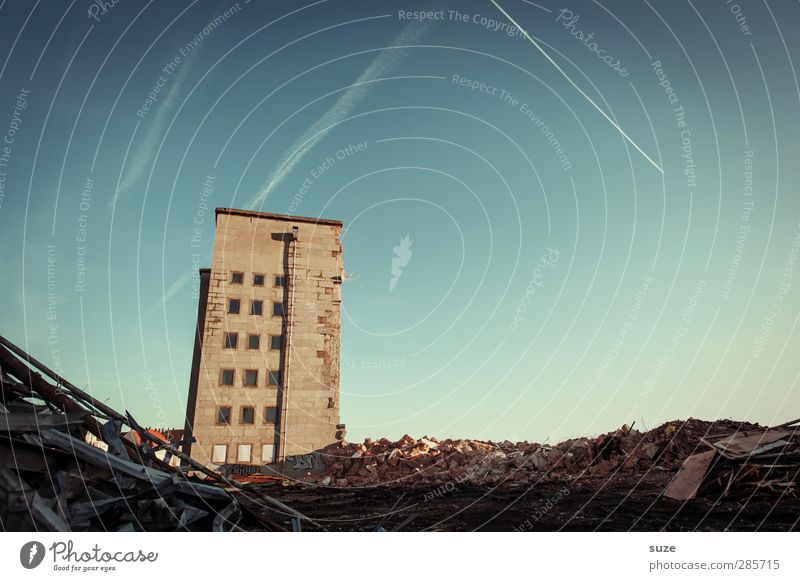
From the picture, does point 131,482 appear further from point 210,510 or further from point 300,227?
point 300,227

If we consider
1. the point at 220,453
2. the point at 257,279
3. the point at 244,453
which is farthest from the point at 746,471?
the point at 257,279

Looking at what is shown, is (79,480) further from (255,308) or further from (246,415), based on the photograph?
(255,308)

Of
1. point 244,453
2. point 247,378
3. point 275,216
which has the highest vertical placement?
point 275,216

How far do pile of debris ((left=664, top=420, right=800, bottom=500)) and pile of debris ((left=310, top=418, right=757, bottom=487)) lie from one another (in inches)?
188

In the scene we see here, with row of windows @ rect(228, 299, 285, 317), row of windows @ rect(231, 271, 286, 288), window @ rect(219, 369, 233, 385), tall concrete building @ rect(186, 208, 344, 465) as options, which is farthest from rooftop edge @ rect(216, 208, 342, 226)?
window @ rect(219, 369, 233, 385)

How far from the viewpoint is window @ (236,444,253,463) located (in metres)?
26.8

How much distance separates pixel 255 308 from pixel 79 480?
84.4ft

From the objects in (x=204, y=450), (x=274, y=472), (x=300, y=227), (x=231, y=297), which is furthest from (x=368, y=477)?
(x=300, y=227)

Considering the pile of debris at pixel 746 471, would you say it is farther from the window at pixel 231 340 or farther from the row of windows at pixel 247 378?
the window at pixel 231 340

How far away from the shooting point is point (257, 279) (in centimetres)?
2962

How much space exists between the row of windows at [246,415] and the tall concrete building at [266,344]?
0.18ft

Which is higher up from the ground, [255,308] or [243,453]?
[255,308]

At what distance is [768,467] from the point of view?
9.83 meters

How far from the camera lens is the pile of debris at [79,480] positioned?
3.78 meters
